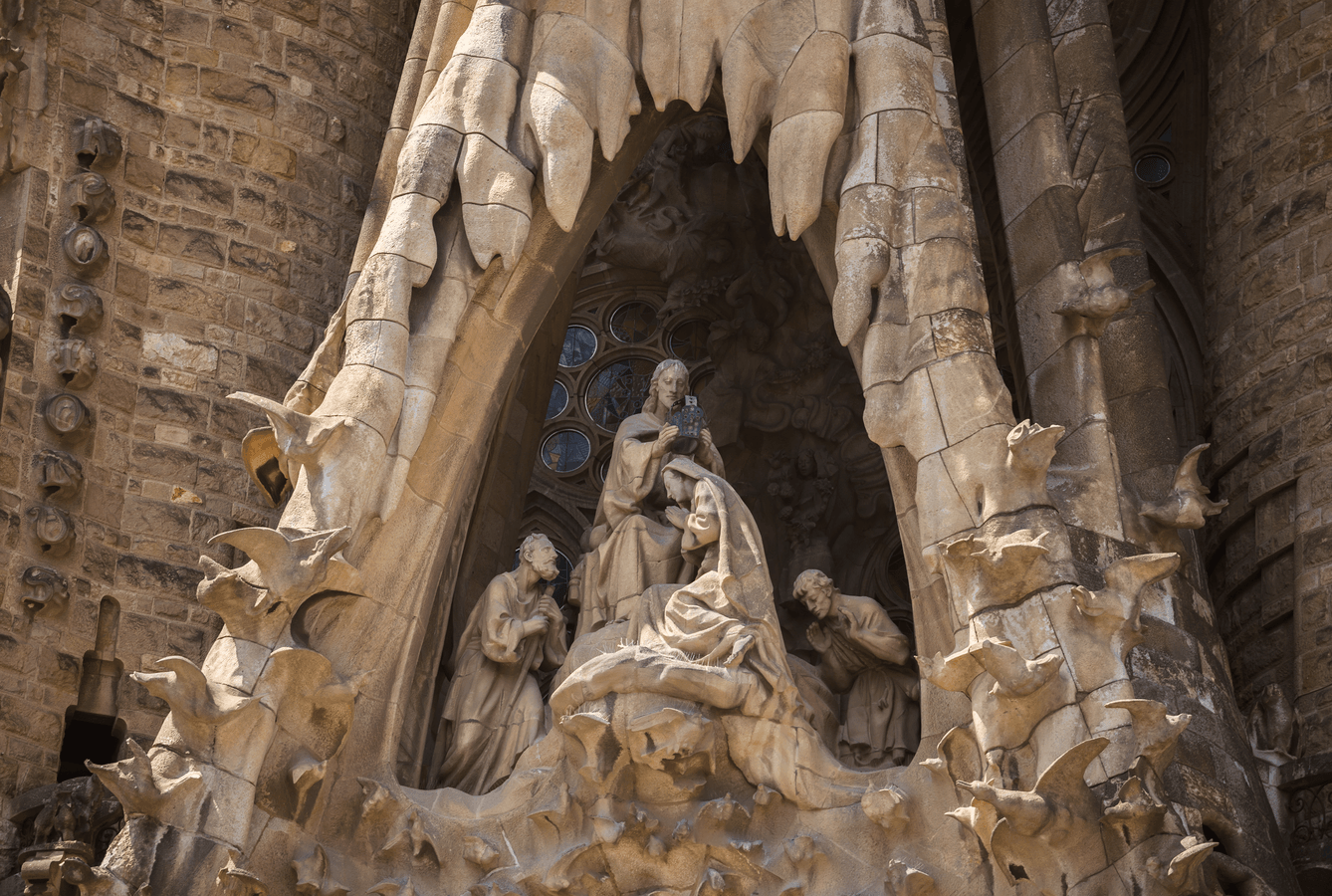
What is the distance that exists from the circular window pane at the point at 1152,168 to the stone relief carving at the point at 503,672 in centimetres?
569

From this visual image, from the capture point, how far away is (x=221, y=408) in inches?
412

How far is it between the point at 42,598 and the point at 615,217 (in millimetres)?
4472

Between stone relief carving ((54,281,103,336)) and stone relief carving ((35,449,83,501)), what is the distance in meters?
0.70

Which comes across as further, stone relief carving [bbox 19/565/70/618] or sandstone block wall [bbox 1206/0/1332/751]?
sandstone block wall [bbox 1206/0/1332/751]

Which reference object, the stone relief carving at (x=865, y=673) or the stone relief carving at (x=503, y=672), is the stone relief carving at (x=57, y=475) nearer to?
the stone relief carving at (x=503, y=672)

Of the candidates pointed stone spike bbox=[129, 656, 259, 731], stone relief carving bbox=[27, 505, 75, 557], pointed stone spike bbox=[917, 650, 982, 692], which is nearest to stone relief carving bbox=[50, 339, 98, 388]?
stone relief carving bbox=[27, 505, 75, 557]

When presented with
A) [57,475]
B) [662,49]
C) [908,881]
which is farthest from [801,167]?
[57,475]

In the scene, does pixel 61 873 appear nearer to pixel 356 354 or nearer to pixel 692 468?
pixel 356 354

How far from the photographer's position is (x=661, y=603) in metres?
8.55

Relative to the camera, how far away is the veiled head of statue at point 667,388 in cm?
950

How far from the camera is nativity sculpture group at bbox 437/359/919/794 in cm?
833

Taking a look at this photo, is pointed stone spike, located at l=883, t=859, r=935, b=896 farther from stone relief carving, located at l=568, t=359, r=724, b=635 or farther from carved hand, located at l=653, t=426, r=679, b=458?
carved hand, located at l=653, t=426, r=679, b=458

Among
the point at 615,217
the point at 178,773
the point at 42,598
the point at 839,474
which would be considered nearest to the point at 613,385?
the point at 615,217

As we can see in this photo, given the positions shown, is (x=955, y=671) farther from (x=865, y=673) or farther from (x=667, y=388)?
(x=667, y=388)
